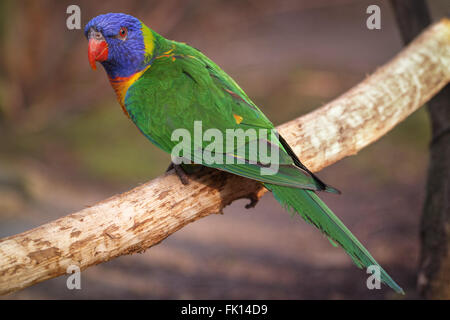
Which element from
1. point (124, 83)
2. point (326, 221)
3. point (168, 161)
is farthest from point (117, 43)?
point (168, 161)

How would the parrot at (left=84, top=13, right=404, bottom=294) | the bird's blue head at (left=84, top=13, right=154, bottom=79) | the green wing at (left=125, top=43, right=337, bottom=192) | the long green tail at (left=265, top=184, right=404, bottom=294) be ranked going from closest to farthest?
the long green tail at (left=265, top=184, right=404, bottom=294) → the parrot at (left=84, top=13, right=404, bottom=294) → the green wing at (left=125, top=43, right=337, bottom=192) → the bird's blue head at (left=84, top=13, right=154, bottom=79)

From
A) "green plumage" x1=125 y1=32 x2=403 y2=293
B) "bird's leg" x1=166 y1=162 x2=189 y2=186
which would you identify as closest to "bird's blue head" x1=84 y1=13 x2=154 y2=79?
"green plumage" x1=125 y1=32 x2=403 y2=293

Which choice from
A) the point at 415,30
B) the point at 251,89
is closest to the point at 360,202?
the point at 415,30

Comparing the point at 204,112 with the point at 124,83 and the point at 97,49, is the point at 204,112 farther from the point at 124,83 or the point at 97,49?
the point at 97,49

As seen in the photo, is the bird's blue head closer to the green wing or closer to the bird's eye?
the bird's eye

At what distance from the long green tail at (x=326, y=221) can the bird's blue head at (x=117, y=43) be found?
1192 millimetres

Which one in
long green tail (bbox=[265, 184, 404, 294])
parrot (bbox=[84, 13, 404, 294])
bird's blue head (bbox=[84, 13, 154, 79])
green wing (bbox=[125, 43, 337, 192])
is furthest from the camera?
bird's blue head (bbox=[84, 13, 154, 79])

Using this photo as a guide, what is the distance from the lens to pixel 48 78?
873 centimetres

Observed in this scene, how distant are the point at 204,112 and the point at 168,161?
16.8 ft

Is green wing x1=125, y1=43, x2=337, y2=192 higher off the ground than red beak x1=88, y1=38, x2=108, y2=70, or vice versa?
red beak x1=88, y1=38, x2=108, y2=70

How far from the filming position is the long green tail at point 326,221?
7.67ft

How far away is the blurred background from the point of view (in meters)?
4.70

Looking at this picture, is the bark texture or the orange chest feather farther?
the bark texture
